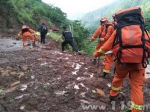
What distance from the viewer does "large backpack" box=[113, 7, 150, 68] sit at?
425cm

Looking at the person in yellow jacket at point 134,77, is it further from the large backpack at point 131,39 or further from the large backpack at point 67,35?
the large backpack at point 67,35

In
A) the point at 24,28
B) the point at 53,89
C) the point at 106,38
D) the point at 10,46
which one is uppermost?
the point at 24,28

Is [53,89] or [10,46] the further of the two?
[10,46]

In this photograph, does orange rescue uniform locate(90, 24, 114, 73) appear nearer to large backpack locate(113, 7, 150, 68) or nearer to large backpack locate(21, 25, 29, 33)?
large backpack locate(113, 7, 150, 68)

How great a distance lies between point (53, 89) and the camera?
565cm

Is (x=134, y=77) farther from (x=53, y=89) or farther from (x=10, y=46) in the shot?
(x=10, y=46)

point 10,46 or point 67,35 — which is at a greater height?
point 67,35

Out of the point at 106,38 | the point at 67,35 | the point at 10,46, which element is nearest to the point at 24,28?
the point at 10,46

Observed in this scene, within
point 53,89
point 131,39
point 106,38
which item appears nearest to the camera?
point 131,39

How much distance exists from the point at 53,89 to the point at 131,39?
2398 mm

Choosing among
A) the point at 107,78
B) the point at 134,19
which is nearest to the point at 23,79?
the point at 107,78

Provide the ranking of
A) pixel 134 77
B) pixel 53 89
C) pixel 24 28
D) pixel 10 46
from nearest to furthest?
1. pixel 134 77
2. pixel 53 89
3. pixel 24 28
4. pixel 10 46

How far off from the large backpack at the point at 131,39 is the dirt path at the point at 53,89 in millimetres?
1280

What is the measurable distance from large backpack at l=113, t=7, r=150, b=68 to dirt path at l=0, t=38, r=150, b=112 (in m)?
1.28
